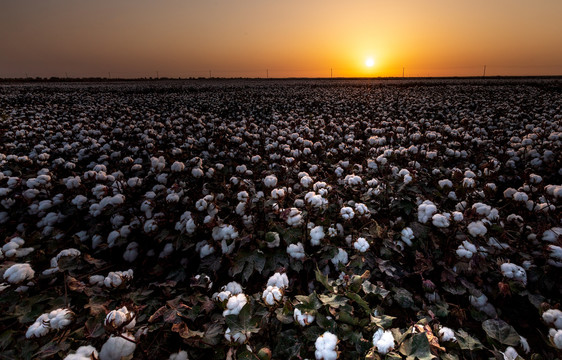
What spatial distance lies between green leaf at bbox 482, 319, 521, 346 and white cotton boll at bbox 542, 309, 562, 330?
23cm

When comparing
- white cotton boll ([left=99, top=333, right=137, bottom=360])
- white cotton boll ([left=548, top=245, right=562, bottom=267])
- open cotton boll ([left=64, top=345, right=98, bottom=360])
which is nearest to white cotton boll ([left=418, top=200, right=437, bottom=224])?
white cotton boll ([left=548, top=245, right=562, bottom=267])

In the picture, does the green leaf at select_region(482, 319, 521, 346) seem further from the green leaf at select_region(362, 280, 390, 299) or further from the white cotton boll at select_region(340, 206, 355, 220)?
the white cotton boll at select_region(340, 206, 355, 220)

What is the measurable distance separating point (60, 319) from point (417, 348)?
237 centimetres

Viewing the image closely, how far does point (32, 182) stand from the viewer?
13.1ft

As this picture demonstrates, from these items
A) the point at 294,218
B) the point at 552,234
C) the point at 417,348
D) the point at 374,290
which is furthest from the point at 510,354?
the point at 294,218

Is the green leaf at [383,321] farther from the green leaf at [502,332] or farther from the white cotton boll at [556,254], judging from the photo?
the white cotton boll at [556,254]

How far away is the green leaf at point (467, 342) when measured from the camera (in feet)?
6.41

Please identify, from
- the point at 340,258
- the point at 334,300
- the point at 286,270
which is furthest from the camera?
the point at 286,270

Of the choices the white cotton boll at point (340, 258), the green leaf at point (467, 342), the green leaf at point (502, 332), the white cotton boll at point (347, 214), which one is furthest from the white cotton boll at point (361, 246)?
the green leaf at point (502, 332)

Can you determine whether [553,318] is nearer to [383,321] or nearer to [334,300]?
[383,321]

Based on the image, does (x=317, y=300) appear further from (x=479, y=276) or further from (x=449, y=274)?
(x=479, y=276)

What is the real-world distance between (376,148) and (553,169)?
10.9 ft

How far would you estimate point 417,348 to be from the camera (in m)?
1.79

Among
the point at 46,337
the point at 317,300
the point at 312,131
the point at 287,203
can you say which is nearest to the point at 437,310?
the point at 317,300
